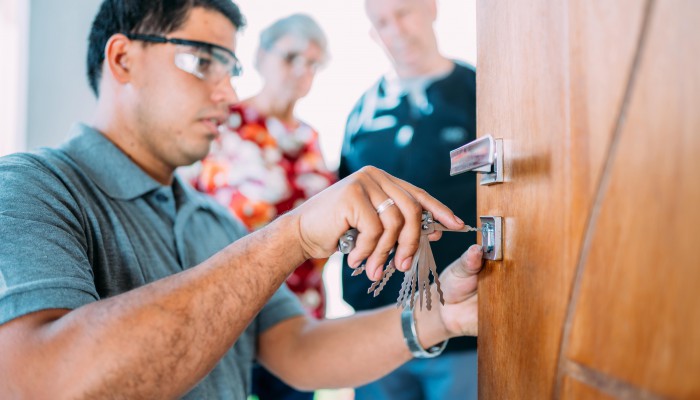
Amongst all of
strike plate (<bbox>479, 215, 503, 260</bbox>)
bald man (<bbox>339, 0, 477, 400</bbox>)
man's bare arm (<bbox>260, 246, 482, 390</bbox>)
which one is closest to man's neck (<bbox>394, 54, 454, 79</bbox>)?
bald man (<bbox>339, 0, 477, 400</bbox>)

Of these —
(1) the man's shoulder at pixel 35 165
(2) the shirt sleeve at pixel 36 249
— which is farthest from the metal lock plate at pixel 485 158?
(1) the man's shoulder at pixel 35 165

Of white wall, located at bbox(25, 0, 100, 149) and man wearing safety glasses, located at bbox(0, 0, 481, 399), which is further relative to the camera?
white wall, located at bbox(25, 0, 100, 149)

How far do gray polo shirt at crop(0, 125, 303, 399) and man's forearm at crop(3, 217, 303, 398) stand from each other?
0.11ft

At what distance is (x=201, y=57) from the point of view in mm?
1271

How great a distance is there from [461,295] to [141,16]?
864 millimetres

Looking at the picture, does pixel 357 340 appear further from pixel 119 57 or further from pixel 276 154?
pixel 276 154

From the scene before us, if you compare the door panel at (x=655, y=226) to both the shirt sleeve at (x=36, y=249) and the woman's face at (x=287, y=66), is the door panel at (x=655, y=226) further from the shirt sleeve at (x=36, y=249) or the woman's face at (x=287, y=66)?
the woman's face at (x=287, y=66)

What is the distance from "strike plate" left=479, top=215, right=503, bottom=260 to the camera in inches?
27.5

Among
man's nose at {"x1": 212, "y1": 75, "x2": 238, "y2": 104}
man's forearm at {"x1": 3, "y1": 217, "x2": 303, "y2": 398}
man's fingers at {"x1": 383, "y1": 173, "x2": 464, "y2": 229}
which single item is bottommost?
man's forearm at {"x1": 3, "y1": 217, "x2": 303, "y2": 398}

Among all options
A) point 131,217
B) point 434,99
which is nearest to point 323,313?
point 434,99

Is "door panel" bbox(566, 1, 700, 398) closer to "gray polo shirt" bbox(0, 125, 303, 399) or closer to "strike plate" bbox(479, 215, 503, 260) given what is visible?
"strike plate" bbox(479, 215, 503, 260)

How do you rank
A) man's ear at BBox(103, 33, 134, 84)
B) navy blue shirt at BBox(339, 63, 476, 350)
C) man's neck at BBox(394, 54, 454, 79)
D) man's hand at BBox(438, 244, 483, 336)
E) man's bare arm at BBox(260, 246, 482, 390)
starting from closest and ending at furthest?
man's hand at BBox(438, 244, 483, 336)
man's bare arm at BBox(260, 246, 482, 390)
man's ear at BBox(103, 33, 134, 84)
navy blue shirt at BBox(339, 63, 476, 350)
man's neck at BBox(394, 54, 454, 79)

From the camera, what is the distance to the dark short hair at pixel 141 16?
4.10ft

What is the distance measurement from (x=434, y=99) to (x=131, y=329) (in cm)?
107
